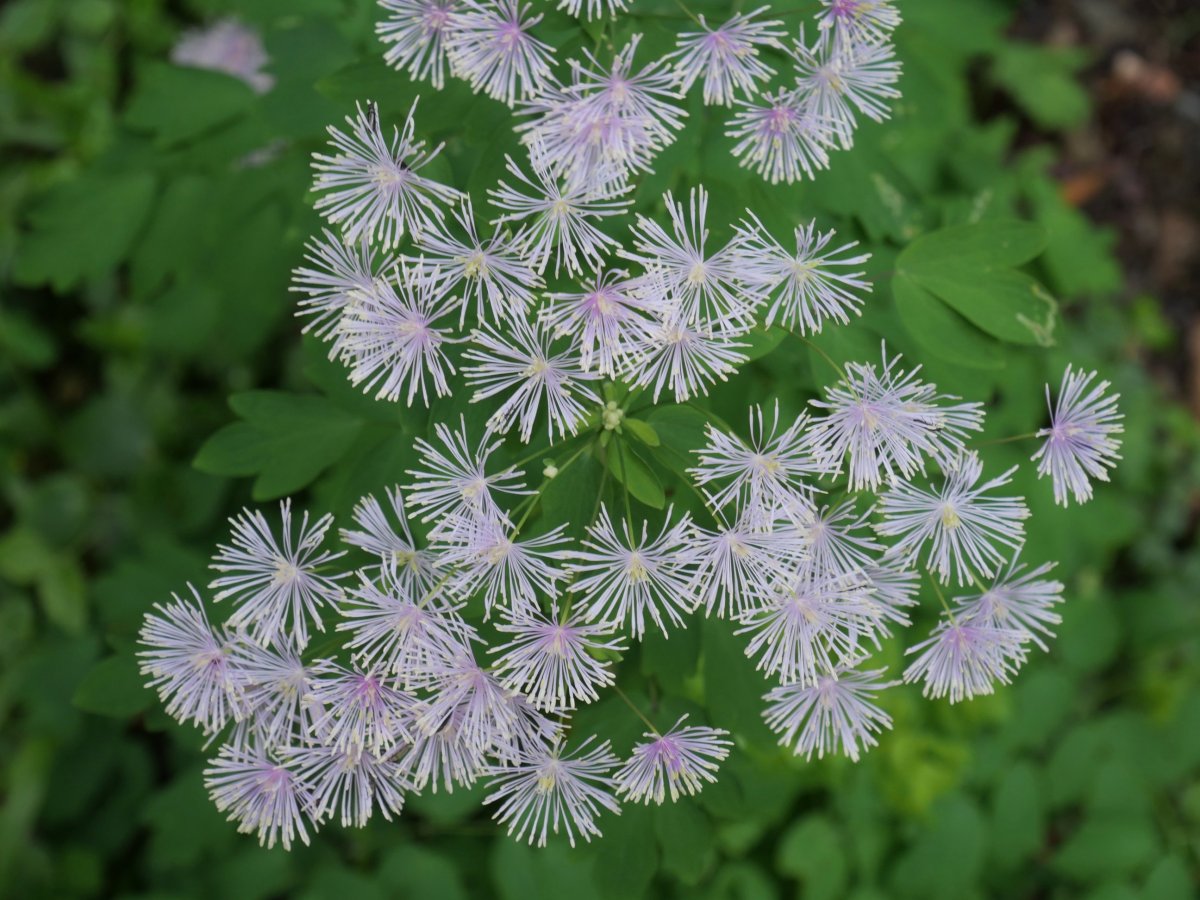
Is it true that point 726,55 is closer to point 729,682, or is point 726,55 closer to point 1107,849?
point 729,682

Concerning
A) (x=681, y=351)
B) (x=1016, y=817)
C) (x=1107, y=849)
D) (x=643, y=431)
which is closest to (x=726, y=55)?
(x=681, y=351)

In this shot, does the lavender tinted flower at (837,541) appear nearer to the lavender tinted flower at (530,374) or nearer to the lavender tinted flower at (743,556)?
the lavender tinted flower at (743,556)

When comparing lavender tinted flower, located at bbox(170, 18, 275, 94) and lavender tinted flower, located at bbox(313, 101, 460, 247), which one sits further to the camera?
lavender tinted flower, located at bbox(170, 18, 275, 94)

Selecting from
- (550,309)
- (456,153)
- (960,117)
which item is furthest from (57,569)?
(960,117)

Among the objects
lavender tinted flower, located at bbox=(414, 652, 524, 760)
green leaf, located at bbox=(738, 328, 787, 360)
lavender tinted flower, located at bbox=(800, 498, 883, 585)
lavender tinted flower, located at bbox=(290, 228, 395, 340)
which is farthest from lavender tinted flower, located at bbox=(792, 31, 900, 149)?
lavender tinted flower, located at bbox=(414, 652, 524, 760)

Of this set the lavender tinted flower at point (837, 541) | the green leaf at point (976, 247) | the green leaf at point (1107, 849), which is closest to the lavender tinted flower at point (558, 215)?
the lavender tinted flower at point (837, 541)

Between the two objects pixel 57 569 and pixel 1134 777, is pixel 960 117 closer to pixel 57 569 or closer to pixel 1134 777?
pixel 1134 777

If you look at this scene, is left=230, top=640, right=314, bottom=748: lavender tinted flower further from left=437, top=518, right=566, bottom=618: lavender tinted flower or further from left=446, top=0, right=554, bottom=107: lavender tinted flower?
left=446, top=0, right=554, bottom=107: lavender tinted flower
